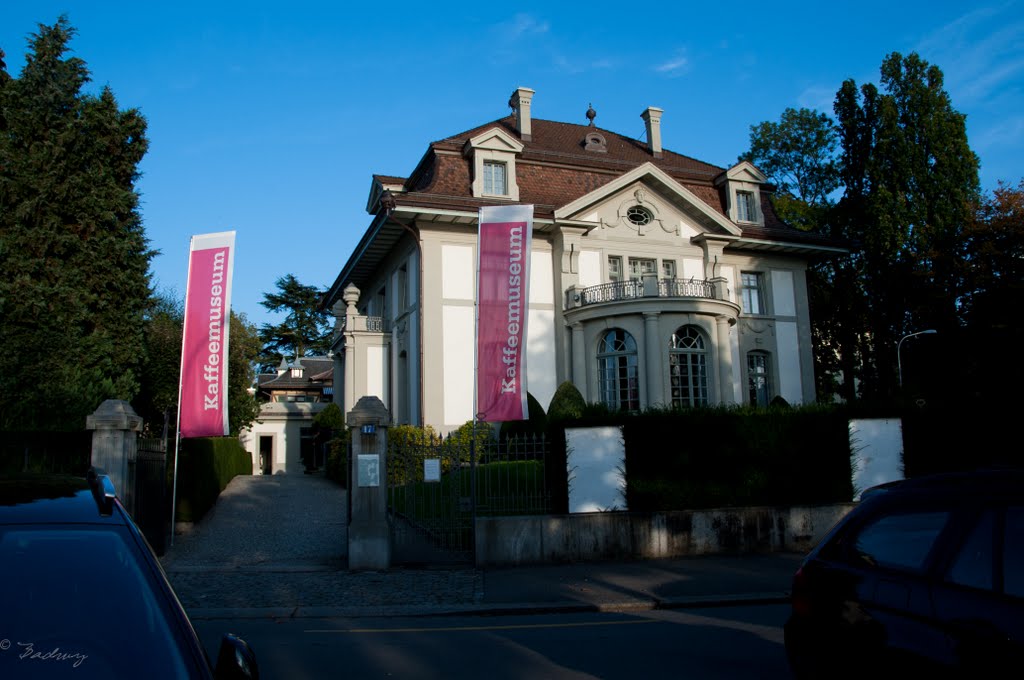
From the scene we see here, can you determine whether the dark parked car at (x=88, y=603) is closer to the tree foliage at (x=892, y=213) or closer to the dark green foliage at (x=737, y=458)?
the dark green foliage at (x=737, y=458)

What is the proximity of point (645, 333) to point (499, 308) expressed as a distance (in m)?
11.3

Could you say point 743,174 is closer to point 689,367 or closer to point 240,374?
point 689,367

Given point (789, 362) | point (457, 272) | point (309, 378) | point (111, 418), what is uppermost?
point (457, 272)

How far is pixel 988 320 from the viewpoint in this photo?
27.1 m

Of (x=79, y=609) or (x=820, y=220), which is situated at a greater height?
(x=820, y=220)

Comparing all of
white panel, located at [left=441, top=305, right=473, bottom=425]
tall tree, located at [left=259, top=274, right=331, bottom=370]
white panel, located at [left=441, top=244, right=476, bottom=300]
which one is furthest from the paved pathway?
tall tree, located at [left=259, top=274, right=331, bottom=370]

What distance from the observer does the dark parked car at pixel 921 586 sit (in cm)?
321

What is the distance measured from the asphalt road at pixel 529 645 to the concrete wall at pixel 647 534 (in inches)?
113

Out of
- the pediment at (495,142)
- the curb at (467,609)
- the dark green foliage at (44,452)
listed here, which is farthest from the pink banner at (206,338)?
the pediment at (495,142)

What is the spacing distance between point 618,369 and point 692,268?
18.2ft

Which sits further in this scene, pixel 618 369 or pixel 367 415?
pixel 618 369

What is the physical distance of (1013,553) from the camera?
3262 millimetres

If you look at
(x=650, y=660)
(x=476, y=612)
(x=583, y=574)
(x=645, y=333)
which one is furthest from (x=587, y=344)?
(x=650, y=660)

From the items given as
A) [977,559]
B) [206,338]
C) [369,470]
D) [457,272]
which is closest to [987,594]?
[977,559]
